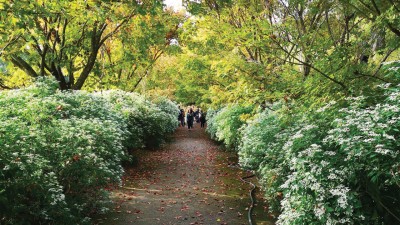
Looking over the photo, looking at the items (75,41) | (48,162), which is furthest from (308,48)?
(75,41)

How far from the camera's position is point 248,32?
614cm

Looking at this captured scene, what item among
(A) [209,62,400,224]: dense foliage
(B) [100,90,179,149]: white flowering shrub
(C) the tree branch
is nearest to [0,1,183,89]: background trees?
(C) the tree branch

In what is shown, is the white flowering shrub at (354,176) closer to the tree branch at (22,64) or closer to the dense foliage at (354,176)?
the dense foliage at (354,176)

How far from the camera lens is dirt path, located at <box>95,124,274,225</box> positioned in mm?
6691

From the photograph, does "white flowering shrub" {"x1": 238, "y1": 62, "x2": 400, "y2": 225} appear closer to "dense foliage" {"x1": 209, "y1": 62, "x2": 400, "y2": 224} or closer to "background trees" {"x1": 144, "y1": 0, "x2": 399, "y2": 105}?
"dense foliage" {"x1": 209, "y1": 62, "x2": 400, "y2": 224}

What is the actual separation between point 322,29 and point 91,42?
7.35m

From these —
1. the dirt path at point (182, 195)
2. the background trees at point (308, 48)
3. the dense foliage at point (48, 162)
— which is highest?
the background trees at point (308, 48)

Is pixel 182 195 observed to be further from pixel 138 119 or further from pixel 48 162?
pixel 138 119

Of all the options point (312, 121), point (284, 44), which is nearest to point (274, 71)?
point (284, 44)

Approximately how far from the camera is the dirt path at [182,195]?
6691mm


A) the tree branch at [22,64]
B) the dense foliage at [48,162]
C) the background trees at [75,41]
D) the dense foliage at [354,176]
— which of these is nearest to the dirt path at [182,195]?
the dense foliage at [48,162]

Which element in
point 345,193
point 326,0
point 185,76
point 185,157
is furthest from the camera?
point 185,76

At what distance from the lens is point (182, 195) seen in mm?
8477

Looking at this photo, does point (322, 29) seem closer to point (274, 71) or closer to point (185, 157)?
point (274, 71)
